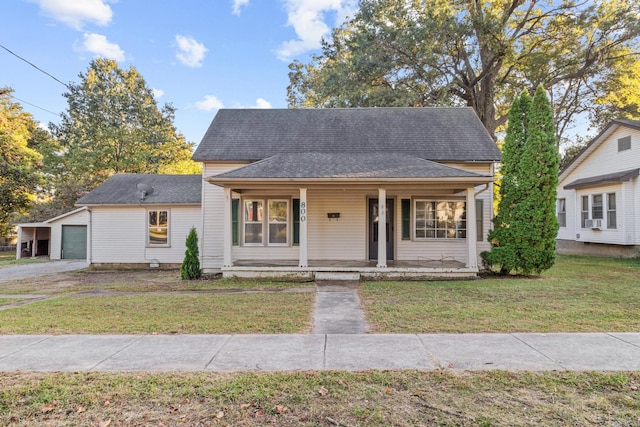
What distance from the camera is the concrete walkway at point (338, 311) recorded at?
514 centimetres

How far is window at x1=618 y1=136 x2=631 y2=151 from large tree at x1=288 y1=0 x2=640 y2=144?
632cm

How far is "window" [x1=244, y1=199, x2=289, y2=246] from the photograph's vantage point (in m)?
11.1

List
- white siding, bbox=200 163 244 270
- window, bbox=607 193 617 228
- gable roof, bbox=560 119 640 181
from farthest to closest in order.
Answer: window, bbox=607 193 617 228
gable roof, bbox=560 119 640 181
white siding, bbox=200 163 244 270

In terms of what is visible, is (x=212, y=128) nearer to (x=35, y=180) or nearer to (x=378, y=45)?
(x=378, y=45)

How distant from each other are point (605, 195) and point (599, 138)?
2539mm

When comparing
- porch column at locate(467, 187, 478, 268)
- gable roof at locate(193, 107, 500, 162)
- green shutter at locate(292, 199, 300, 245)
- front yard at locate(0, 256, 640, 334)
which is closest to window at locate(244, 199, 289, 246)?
green shutter at locate(292, 199, 300, 245)

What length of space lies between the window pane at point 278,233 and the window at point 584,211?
47.3 feet

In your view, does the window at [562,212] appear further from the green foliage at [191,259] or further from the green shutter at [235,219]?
the green foliage at [191,259]

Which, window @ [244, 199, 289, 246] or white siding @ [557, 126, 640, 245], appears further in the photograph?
white siding @ [557, 126, 640, 245]

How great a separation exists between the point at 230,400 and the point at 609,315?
6.05 m

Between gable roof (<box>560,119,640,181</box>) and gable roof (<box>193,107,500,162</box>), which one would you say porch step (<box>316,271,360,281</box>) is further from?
gable roof (<box>560,119,640,181</box>)

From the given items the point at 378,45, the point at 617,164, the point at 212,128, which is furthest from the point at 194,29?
the point at 617,164

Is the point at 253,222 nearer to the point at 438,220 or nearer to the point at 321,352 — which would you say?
the point at 438,220

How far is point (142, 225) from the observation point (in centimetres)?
1296
